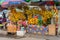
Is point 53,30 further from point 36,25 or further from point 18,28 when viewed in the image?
point 18,28

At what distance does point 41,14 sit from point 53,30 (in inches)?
53.4

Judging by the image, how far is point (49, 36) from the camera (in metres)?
11.7

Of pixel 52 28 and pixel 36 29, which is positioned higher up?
pixel 52 28

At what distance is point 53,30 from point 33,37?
133cm

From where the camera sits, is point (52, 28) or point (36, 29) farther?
point (36, 29)

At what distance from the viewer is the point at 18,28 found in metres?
11.9

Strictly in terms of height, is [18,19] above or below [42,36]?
above

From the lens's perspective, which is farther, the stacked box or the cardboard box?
the stacked box

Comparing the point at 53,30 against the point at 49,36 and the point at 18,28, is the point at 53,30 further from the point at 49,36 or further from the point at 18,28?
the point at 18,28

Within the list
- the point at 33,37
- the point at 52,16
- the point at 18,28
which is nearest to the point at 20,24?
the point at 18,28

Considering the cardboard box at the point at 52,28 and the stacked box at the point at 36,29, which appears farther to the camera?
the stacked box at the point at 36,29

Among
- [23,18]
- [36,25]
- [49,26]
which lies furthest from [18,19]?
[49,26]

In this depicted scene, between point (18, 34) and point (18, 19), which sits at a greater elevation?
point (18, 19)

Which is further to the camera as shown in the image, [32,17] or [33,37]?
[32,17]
